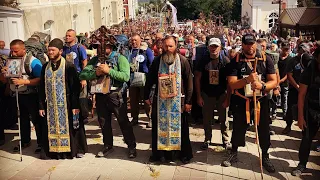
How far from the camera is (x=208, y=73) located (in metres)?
5.91

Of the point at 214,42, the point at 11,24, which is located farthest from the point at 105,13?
the point at 214,42

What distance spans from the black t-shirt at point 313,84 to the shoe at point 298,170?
891mm

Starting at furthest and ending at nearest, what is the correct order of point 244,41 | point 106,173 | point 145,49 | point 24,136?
point 145,49, point 24,136, point 106,173, point 244,41

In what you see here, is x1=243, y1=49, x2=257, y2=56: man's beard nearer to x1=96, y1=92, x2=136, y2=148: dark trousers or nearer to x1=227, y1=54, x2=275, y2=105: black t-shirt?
x1=227, y1=54, x2=275, y2=105: black t-shirt

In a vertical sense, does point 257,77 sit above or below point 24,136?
above

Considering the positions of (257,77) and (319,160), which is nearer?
(257,77)

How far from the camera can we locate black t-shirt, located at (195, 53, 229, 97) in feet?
19.3

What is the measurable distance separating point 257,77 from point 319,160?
185 cm

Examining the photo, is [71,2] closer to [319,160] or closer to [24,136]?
[24,136]

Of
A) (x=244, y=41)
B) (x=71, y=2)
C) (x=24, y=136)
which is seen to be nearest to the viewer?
(x=244, y=41)

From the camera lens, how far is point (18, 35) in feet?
39.2

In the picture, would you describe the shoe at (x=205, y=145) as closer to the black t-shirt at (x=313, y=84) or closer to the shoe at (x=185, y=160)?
the shoe at (x=185, y=160)

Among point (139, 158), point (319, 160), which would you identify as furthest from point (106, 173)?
point (319, 160)

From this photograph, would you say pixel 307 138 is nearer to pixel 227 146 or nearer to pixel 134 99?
pixel 227 146
